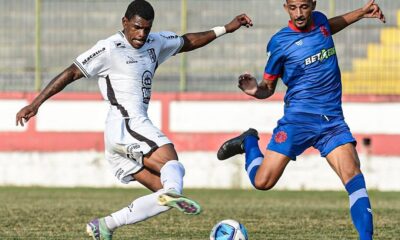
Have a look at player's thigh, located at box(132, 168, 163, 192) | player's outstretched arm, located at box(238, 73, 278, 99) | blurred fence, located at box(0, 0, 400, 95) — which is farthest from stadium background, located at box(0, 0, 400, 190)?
player's thigh, located at box(132, 168, 163, 192)

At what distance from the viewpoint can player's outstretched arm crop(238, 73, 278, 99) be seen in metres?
9.63

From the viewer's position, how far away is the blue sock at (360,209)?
8.75 m

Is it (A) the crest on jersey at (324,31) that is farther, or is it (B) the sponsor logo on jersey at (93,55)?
(A) the crest on jersey at (324,31)

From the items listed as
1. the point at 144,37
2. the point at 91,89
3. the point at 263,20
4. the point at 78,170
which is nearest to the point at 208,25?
the point at 263,20

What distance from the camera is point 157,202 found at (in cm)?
880

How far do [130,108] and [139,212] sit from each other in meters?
0.93

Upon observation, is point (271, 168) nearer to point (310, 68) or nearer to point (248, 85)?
point (248, 85)

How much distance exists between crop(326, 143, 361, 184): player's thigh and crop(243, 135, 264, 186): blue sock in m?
0.98

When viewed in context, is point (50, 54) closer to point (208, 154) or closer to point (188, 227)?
point (208, 154)

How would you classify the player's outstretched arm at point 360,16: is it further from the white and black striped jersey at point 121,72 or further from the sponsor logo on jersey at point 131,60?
the sponsor logo on jersey at point 131,60

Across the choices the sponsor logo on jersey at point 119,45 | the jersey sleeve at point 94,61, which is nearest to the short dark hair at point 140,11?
the sponsor logo on jersey at point 119,45

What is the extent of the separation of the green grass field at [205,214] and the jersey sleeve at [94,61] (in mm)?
2072

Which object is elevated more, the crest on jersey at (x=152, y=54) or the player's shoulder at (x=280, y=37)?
the player's shoulder at (x=280, y=37)

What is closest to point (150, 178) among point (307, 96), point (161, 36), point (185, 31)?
point (161, 36)
